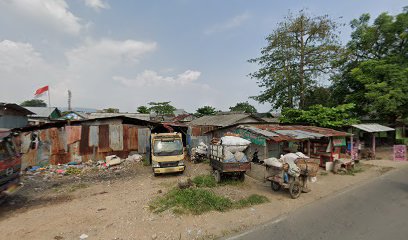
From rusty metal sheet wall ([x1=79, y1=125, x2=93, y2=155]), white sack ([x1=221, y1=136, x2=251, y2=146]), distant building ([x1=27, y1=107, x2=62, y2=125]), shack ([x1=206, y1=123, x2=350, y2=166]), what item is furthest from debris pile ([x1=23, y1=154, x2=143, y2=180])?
distant building ([x1=27, y1=107, x2=62, y2=125])

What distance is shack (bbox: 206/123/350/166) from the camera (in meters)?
11.9

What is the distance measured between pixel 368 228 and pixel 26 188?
13.7 metres

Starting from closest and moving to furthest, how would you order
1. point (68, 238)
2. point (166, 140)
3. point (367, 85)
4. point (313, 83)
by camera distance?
Result: 1. point (68, 238)
2. point (166, 140)
3. point (367, 85)
4. point (313, 83)

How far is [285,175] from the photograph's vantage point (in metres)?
8.84

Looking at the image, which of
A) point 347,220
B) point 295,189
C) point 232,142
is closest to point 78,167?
point 232,142

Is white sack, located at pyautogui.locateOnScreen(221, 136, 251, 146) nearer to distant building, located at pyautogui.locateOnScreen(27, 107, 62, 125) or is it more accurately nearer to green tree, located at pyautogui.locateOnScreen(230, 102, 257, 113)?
distant building, located at pyautogui.locateOnScreen(27, 107, 62, 125)

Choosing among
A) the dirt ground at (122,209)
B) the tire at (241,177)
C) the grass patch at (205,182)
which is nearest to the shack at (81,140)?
the dirt ground at (122,209)

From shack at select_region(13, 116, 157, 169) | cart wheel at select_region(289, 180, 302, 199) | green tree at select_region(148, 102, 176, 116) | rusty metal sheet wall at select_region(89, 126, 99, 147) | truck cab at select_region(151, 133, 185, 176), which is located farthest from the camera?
green tree at select_region(148, 102, 176, 116)

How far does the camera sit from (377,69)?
61.8 feet

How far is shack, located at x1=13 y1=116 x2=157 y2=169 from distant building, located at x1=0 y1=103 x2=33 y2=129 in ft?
33.8

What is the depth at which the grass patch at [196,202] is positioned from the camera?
733 cm

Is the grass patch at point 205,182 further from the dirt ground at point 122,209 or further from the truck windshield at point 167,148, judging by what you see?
the truck windshield at point 167,148

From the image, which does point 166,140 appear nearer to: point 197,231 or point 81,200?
point 81,200

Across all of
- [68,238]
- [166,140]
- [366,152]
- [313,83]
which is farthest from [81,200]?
[313,83]
